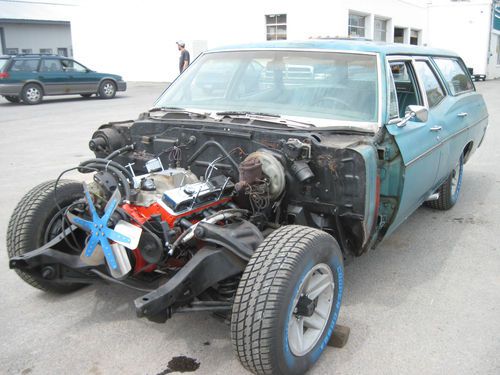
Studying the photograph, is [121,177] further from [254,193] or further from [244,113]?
[244,113]

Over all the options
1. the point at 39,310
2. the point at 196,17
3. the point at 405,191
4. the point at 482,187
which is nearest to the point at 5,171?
the point at 39,310

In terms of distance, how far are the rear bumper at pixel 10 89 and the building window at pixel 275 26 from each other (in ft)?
37.2

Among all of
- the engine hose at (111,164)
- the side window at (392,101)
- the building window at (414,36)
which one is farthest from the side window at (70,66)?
the building window at (414,36)

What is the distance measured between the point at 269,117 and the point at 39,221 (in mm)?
1790

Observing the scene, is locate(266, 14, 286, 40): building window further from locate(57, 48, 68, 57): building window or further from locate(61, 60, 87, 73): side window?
locate(57, 48, 68, 57): building window

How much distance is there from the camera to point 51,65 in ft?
55.9

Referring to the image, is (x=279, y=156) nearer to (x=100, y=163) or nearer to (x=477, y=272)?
(x=100, y=163)

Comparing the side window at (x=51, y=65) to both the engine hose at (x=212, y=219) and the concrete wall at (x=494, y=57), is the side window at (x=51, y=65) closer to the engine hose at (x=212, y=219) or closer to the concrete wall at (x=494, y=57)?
the engine hose at (x=212, y=219)

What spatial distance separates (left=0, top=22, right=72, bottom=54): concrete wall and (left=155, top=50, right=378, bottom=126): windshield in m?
33.8

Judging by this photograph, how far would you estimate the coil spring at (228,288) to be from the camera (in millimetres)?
2924

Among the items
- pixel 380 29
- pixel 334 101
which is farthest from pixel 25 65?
pixel 380 29

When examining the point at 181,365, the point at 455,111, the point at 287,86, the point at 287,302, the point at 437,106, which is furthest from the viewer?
the point at 455,111

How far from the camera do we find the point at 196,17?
972 inches

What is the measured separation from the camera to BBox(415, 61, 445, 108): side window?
15.3ft
